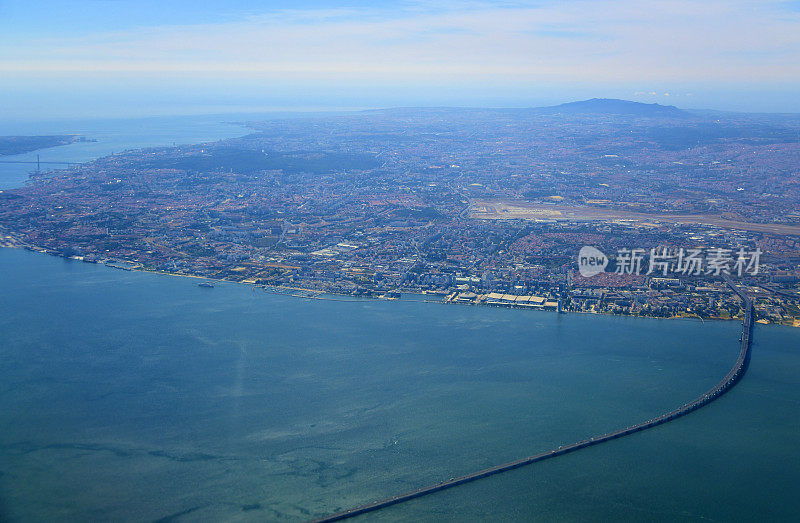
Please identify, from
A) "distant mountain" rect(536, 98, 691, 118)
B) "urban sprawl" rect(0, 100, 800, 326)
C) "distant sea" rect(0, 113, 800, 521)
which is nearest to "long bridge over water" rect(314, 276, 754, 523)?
"distant sea" rect(0, 113, 800, 521)

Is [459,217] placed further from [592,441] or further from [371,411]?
[592,441]

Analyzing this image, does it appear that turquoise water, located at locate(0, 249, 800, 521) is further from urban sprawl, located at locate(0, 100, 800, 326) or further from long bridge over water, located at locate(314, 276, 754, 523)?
urban sprawl, located at locate(0, 100, 800, 326)

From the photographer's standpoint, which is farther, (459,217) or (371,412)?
(459,217)

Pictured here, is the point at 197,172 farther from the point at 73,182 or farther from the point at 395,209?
the point at 395,209

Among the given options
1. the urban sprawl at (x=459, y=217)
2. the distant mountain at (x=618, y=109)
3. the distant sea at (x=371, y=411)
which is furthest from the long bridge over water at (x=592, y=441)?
the distant mountain at (x=618, y=109)

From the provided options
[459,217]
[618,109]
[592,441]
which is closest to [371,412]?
[592,441]
